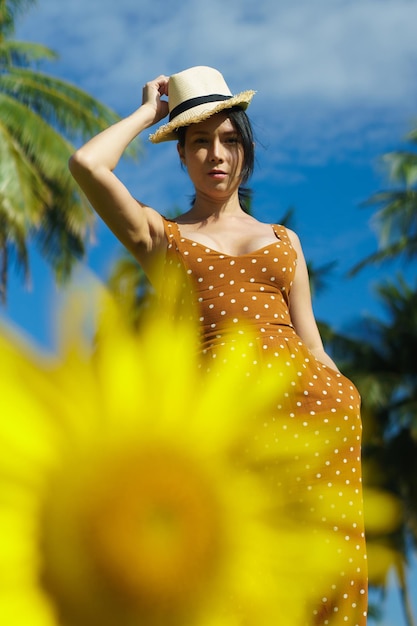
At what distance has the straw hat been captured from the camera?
147 centimetres

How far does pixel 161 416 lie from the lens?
393mm

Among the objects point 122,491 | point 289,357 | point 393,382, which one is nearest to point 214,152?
point 289,357

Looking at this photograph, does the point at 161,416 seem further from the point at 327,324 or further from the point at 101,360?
the point at 327,324

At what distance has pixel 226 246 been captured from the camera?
5.05ft

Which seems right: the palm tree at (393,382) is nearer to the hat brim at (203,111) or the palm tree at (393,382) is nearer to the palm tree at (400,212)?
the palm tree at (400,212)

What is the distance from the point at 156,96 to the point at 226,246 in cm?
30

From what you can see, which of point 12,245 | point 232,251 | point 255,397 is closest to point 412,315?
point 12,245

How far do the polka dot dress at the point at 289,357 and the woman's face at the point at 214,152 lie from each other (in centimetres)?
11

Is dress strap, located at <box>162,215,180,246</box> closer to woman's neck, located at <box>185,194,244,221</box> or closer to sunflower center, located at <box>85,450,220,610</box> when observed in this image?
woman's neck, located at <box>185,194,244,221</box>

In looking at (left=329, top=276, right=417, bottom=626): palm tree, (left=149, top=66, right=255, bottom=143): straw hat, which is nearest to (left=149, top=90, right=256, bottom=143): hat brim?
(left=149, top=66, right=255, bottom=143): straw hat

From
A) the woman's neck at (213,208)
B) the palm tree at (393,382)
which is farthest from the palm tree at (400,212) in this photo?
the woman's neck at (213,208)

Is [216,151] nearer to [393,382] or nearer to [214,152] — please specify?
[214,152]

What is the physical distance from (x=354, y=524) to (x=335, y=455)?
199 millimetres

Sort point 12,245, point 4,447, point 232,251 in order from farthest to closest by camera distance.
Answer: point 12,245
point 232,251
point 4,447
